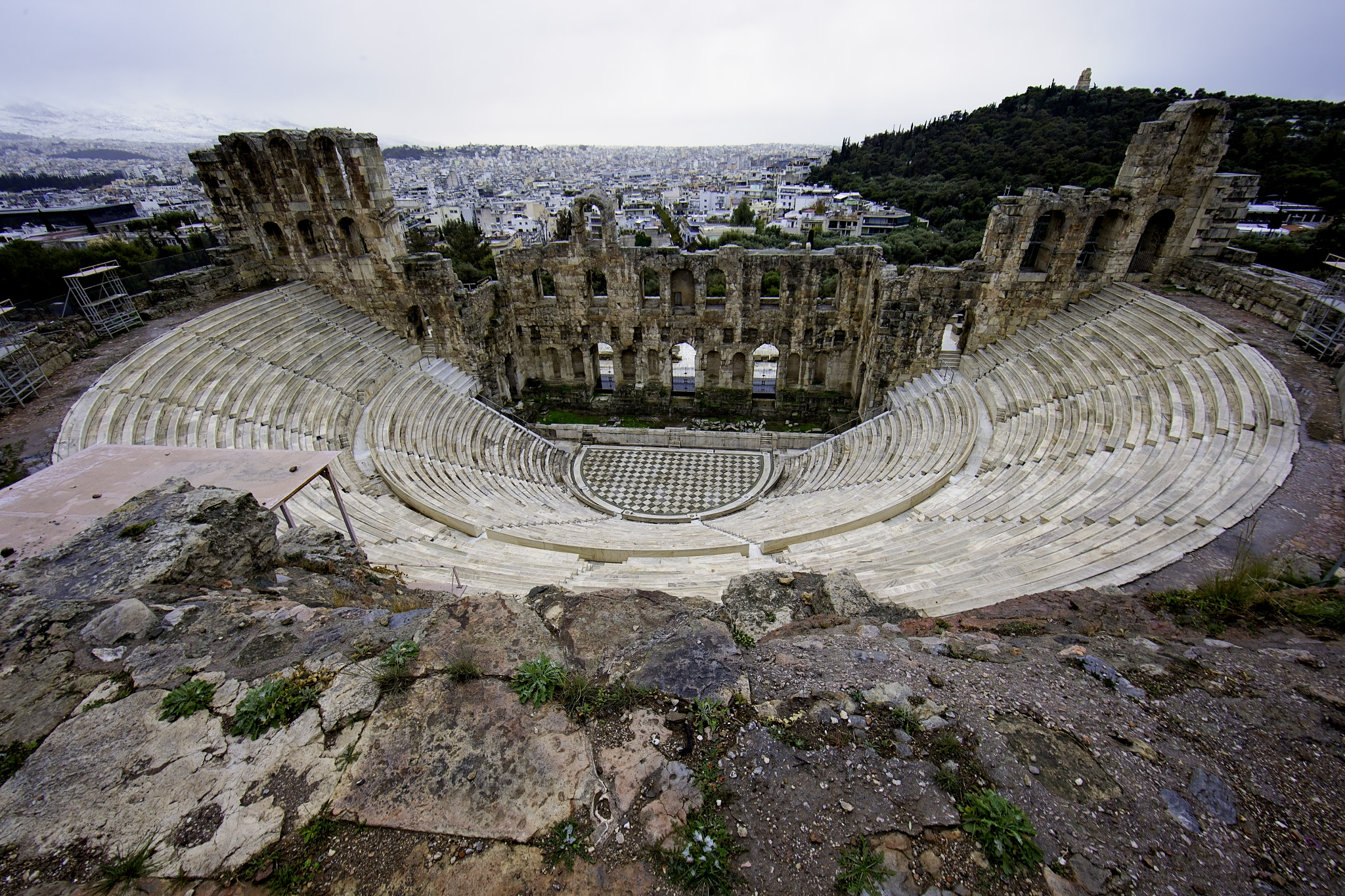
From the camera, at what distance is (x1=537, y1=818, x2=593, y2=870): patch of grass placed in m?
3.39

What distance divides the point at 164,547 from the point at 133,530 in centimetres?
47

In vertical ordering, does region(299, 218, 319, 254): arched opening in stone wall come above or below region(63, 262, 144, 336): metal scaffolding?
above

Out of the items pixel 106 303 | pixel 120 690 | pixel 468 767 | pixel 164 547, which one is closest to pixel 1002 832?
pixel 468 767

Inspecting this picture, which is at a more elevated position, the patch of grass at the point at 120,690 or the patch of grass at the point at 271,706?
the patch of grass at the point at 120,690

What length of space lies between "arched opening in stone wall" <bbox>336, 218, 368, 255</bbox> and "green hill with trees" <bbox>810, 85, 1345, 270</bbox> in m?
32.8

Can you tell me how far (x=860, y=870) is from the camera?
10.6 feet

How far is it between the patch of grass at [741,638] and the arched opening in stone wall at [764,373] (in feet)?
55.0

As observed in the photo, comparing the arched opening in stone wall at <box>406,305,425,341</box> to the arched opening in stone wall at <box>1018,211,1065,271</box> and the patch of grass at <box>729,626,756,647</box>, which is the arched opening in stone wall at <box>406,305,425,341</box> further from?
the arched opening in stone wall at <box>1018,211,1065,271</box>

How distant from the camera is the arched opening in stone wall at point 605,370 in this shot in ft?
75.3

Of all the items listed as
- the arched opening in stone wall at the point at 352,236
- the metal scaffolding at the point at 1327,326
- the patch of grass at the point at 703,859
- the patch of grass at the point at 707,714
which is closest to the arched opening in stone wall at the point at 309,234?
the arched opening in stone wall at the point at 352,236

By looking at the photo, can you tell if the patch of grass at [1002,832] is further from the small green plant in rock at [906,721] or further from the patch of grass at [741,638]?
the patch of grass at [741,638]

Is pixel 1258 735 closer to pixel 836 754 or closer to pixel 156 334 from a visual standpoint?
pixel 836 754

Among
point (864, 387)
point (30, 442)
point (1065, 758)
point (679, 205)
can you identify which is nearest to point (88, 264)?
point (30, 442)

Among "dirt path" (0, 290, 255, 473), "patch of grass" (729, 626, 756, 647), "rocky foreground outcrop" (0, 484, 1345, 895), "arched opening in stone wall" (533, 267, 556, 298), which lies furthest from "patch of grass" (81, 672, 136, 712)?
"arched opening in stone wall" (533, 267, 556, 298)
